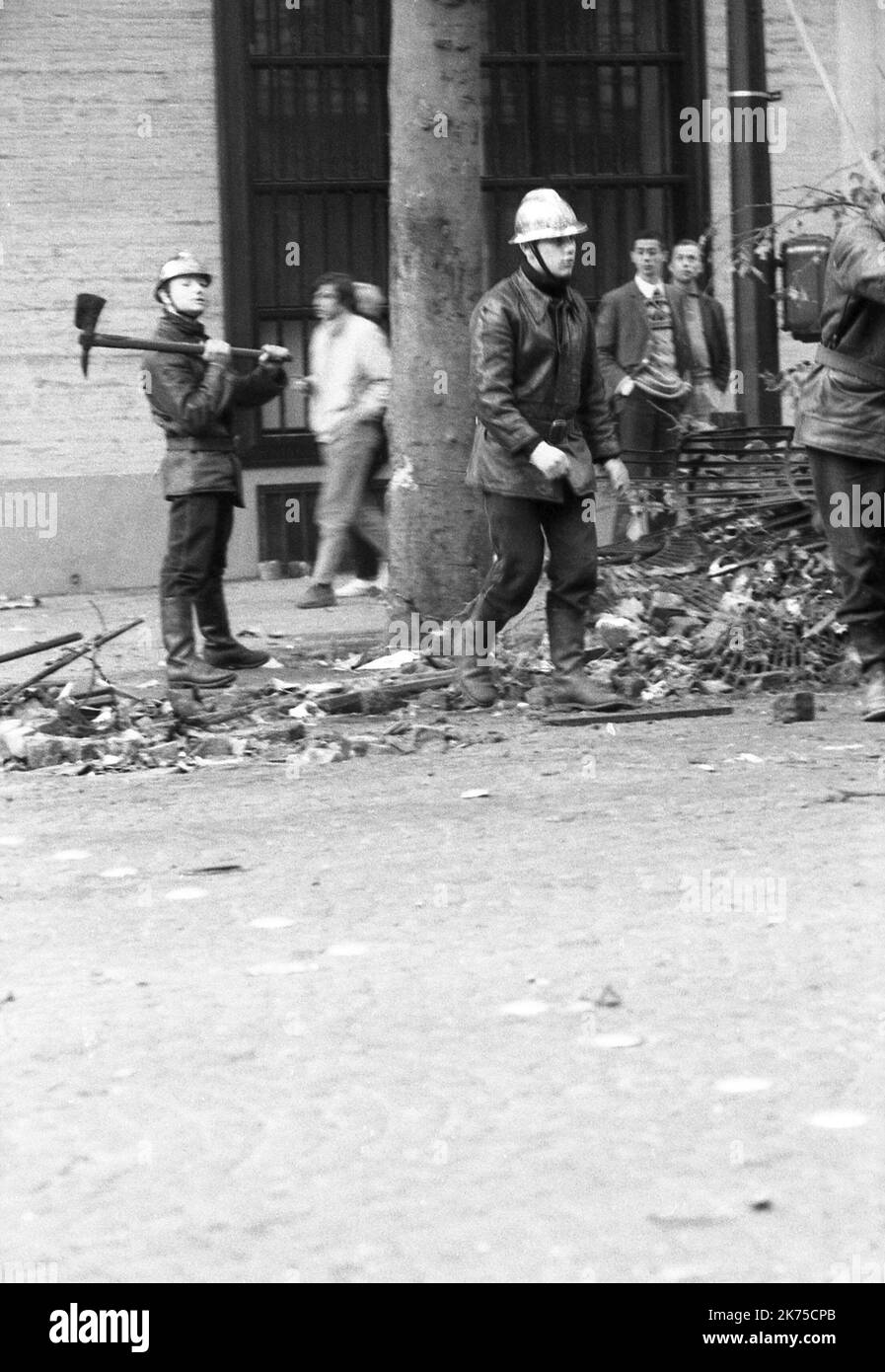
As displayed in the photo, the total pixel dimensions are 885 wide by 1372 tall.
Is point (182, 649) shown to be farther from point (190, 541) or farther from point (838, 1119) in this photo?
point (838, 1119)

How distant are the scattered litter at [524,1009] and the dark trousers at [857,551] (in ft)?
13.8

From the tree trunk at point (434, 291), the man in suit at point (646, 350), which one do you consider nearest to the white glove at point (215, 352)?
the tree trunk at point (434, 291)

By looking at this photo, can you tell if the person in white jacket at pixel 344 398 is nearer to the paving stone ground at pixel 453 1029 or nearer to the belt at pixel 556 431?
the belt at pixel 556 431

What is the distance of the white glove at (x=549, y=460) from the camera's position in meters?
8.92

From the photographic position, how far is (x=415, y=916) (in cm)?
599

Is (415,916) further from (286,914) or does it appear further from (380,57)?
(380,57)

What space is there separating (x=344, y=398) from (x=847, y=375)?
5184 mm

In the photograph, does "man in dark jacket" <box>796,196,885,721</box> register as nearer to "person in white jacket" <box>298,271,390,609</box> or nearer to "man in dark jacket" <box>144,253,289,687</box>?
"man in dark jacket" <box>144,253,289,687</box>

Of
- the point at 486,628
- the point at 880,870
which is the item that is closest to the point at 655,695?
the point at 486,628

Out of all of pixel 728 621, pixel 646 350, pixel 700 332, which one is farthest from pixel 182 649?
pixel 700 332

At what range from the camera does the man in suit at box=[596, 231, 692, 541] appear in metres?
13.8

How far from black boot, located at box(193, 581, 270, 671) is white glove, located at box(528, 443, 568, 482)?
98.6 inches

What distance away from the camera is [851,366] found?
884 cm

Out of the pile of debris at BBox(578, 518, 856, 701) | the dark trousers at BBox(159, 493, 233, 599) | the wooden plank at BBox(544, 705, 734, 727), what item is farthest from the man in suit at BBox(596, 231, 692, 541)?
the wooden plank at BBox(544, 705, 734, 727)
